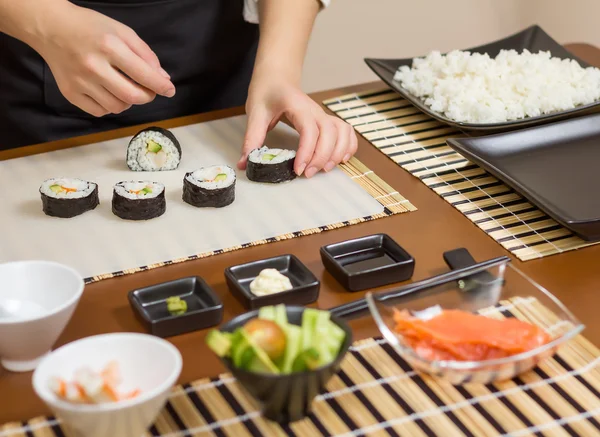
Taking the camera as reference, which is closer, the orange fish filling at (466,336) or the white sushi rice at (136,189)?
the orange fish filling at (466,336)

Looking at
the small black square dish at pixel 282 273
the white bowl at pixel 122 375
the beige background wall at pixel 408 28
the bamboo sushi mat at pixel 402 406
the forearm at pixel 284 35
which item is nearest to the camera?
the white bowl at pixel 122 375

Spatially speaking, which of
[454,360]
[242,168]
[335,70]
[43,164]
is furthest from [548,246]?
[335,70]

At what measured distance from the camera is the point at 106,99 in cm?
182

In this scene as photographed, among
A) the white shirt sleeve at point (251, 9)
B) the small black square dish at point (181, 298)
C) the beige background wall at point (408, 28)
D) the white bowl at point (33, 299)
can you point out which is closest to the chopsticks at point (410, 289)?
the small black square dish at point (181, 298)

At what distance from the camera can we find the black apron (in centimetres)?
220

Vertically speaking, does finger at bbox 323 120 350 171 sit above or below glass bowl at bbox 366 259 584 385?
below

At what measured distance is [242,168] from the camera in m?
1.90

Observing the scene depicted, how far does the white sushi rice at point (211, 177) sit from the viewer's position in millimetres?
1725

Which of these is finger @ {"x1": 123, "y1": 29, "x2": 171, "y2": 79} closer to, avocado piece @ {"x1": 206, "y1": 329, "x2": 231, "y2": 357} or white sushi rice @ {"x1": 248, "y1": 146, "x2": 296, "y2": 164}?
white sushi rice @ {"x1": 248, "y1": 146, "x2": 296, "y2": 164}

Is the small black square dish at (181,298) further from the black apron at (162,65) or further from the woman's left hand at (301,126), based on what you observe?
the black apron at (162,65)

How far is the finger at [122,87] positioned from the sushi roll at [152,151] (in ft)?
0.34

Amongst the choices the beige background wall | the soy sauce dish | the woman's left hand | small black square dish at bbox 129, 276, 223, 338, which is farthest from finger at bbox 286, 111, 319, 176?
the beige background wall

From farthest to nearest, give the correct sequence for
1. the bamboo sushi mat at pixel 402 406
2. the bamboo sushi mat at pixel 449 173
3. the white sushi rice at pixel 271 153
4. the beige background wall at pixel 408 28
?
the beige background wall at pixel 408 28
the white sushi rice at pixel 271 153
the bamboo sushi mat at pixel 449 173
the bamboo sushi mat at pixel 402 406

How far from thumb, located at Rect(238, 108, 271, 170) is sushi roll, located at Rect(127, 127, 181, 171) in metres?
0.15
